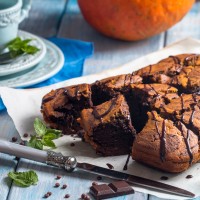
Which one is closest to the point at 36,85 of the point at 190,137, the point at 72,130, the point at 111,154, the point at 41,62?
the point at 41,62

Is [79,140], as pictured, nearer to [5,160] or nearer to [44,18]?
[5,160]

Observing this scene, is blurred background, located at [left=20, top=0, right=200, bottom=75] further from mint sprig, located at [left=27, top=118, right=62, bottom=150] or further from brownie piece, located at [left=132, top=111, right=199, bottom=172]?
brownie piece, located at [left=132, top=111, right=199, bottom=172]

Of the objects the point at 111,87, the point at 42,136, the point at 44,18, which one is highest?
the point at 111,87

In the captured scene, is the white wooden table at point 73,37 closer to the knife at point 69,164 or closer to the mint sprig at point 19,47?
the knife at point 69,164

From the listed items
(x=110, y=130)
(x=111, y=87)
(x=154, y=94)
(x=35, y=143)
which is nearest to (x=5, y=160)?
(x=35, y=143)

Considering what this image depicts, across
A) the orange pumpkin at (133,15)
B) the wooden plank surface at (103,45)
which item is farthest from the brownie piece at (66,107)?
the orange pumpkin at (133,15)

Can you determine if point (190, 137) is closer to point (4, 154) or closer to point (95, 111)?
point (95, 111)
